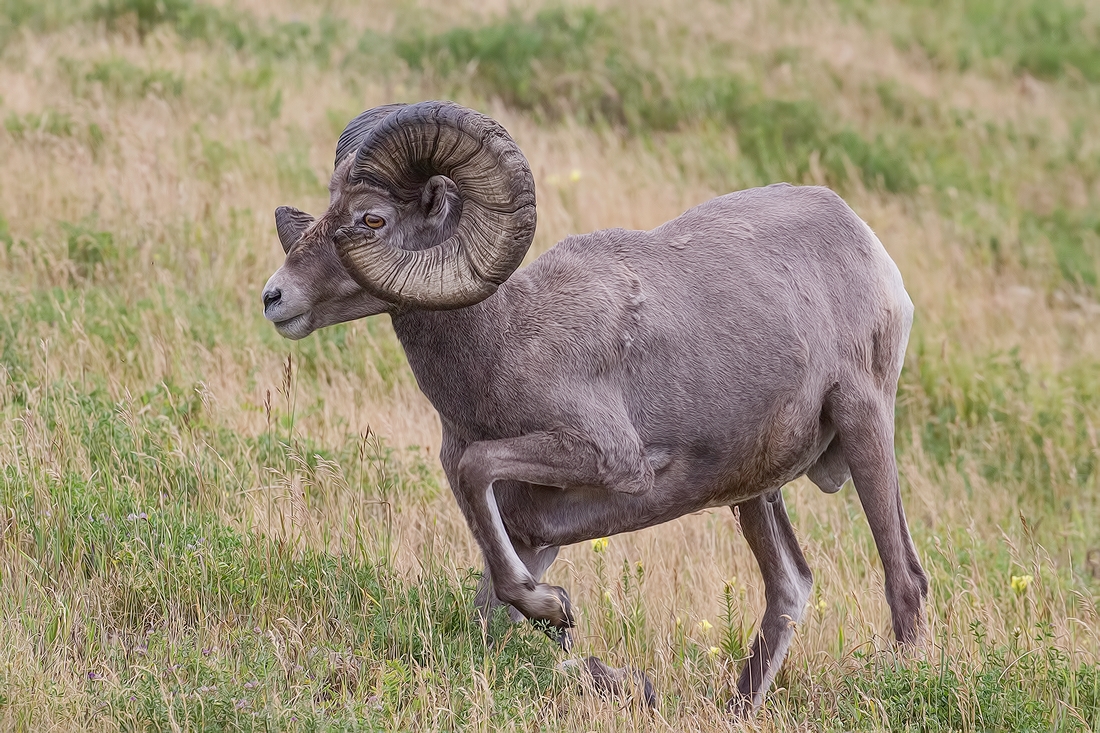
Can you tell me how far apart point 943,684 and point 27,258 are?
20.4 ft

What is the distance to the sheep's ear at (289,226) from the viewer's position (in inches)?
194

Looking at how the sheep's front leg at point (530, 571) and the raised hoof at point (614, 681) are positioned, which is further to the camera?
the sheep's front leg at point (530, 571)

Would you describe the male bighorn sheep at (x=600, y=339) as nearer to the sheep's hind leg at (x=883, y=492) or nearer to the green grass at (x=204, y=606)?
the sheep's hind leg at (x=883, y=492)

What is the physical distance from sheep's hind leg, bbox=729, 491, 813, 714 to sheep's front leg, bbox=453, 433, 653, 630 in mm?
1194

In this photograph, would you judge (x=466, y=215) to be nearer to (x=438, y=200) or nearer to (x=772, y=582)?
(x=438, y=200)

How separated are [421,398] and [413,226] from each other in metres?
3.31

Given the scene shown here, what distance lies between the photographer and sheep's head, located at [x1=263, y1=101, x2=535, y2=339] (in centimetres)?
450

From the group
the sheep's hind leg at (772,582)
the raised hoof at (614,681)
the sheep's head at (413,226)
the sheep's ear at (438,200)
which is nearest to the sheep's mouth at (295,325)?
the sheep's head at (413,226)

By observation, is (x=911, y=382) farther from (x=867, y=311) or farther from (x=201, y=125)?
(x=201, y=125)

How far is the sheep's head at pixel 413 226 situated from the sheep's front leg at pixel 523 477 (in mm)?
566

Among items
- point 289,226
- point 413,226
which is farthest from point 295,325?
point 413,226

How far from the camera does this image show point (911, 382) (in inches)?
364

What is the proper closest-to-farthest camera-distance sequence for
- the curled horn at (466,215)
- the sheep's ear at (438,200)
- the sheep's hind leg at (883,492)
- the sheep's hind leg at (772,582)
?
the curled horn at (466,215)
the sheep's ear at (438,200)
the sheep's hind leg at (883,492)
the sheep's hind leg at (772,582)

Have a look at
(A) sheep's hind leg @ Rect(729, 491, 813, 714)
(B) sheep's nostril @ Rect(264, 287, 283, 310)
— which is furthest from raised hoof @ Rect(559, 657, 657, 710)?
(B) sheep's nostril @ Rect(264, 287, 283, 310)
